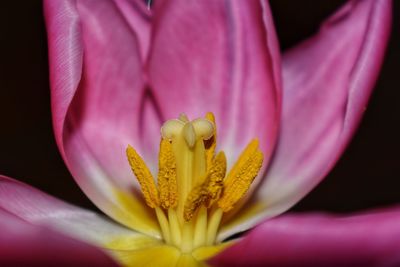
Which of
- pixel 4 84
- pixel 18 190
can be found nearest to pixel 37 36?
pixel 4 84

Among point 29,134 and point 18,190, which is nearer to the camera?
point 18,190

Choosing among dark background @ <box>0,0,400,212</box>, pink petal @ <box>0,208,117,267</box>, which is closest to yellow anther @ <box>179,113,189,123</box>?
pink petal @ <box>0,208,117,267</box>

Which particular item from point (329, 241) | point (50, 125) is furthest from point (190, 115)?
point (50, 125)

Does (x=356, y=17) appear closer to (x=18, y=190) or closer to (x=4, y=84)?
(x=18, y=190)

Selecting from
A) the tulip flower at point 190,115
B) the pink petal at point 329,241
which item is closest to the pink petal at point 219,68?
the tulip flower at point 190,115

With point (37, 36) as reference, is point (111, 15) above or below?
above

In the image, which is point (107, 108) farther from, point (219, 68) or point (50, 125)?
point (50, 125)

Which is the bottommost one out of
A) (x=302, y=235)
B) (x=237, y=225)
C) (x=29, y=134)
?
(x=29, y=134)
